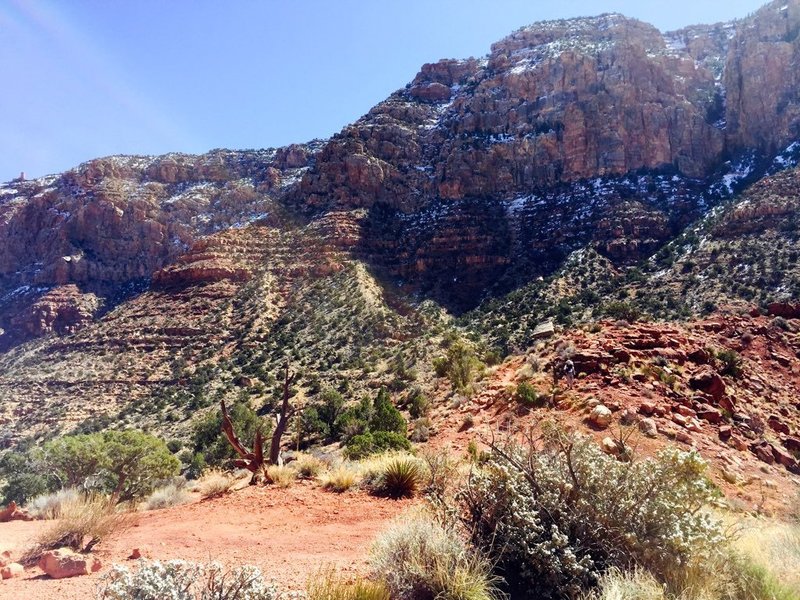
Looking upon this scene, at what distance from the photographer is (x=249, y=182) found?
8106 centimetres

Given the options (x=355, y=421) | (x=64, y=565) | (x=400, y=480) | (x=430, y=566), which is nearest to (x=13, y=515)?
(x=64, y=565)

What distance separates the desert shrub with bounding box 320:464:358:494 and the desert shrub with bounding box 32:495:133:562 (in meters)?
3.55

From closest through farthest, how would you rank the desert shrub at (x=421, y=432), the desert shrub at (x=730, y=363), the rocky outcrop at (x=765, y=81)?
the desert shrub at (x=421, y=432) → the desert shrub at (x=730, y=363) → the rocky outcrop at (x=765, y=81)

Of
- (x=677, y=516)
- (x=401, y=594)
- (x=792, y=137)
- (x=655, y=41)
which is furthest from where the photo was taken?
(x=655, y=41)

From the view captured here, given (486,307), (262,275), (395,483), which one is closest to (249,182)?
(262,275)

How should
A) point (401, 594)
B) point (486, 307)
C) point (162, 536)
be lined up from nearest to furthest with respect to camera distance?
point (401, 594)
point (162, 536)
point (486, 307)

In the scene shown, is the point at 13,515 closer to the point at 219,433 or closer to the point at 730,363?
the point at 219,433

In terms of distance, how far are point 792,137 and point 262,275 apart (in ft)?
199

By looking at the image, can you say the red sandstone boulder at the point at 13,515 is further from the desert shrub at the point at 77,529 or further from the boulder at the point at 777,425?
the boulder at the point at 777,425

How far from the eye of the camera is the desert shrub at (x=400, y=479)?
8.29 meters

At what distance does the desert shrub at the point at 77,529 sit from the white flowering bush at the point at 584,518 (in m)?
4.57

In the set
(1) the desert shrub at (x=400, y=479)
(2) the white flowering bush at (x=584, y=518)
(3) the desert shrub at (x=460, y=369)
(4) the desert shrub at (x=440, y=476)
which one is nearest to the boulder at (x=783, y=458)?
(3) the desert shrub at (x=460, y=369)

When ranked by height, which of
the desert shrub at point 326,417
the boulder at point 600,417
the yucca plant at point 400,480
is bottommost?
the desert shrub at point 326,417

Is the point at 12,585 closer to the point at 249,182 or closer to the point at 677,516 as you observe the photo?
the point at 677,516
